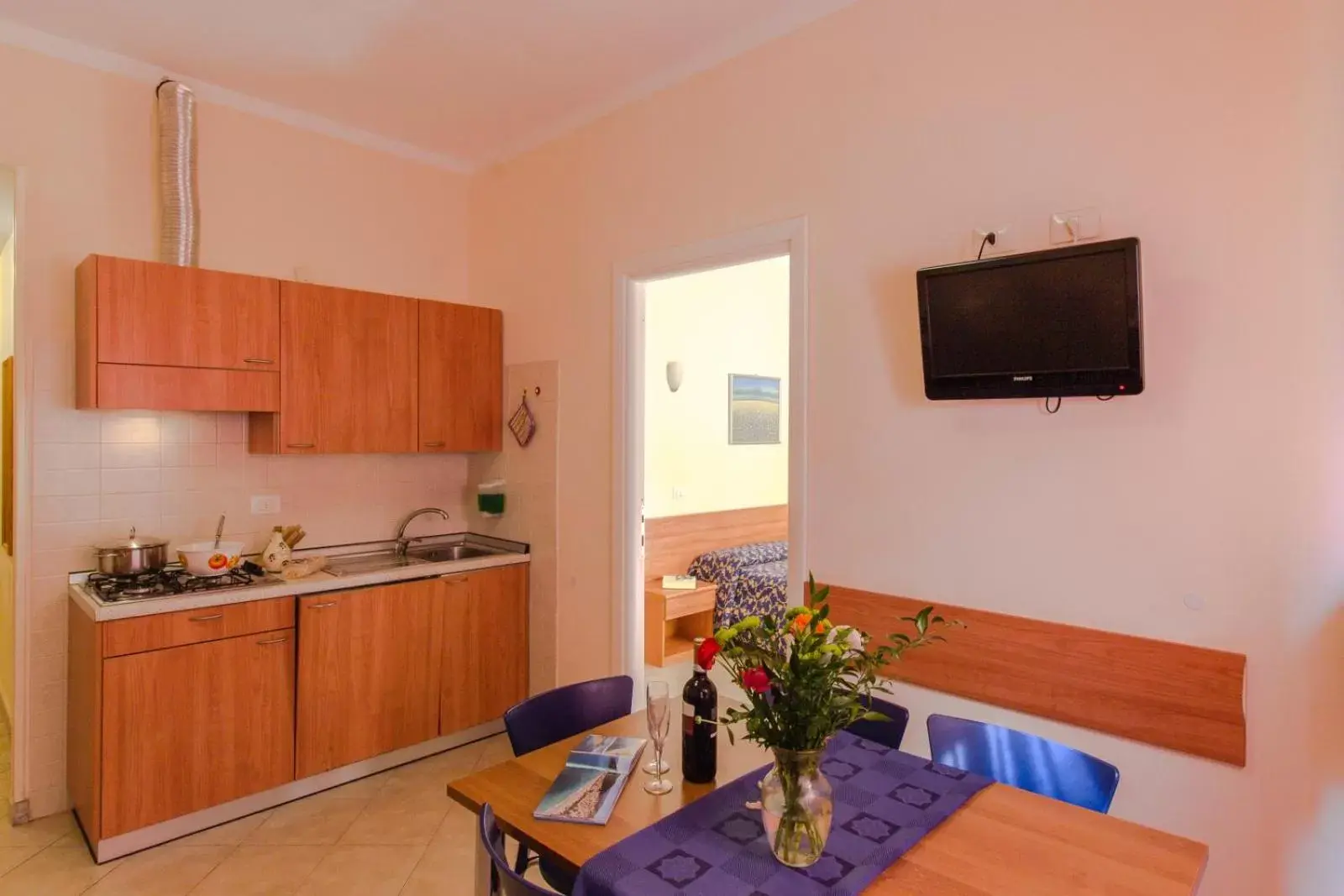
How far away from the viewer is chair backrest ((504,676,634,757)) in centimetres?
196

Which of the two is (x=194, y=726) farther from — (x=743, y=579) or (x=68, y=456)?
(x=743, y=579)

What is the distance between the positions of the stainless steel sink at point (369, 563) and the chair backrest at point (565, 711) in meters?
1.60

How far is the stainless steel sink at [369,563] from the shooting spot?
340 centimetres

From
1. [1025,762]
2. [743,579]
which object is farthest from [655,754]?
[743,579]

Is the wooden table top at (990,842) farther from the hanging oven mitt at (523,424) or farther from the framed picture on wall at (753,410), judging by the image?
the framed picture on wall at (753,410)

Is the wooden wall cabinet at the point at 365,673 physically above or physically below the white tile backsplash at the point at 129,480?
below

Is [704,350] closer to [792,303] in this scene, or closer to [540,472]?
[540,472]

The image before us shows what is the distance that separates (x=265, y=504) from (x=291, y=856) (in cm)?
155

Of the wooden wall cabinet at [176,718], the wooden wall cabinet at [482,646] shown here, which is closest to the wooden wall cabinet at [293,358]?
the wooden wall cabinet at [482,646]

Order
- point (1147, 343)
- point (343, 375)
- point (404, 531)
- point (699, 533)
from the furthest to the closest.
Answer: point (699, 533) < point (404, 531) < point (343, 375) < point (1147, 343)

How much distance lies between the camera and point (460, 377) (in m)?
3.83

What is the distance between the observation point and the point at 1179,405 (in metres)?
1.87

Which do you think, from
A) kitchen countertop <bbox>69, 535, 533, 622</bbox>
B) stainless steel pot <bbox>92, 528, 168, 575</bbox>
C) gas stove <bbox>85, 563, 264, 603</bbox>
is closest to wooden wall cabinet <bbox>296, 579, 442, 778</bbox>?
kitchen countertop <bbox>69, 535, 533, 622</bbox>

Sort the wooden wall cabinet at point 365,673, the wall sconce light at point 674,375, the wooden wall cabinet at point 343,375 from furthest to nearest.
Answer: the wall sconce light at point 674,375, the wooden wall cabinet at point 343,375, the wooden wall cabinet at point 365,673
